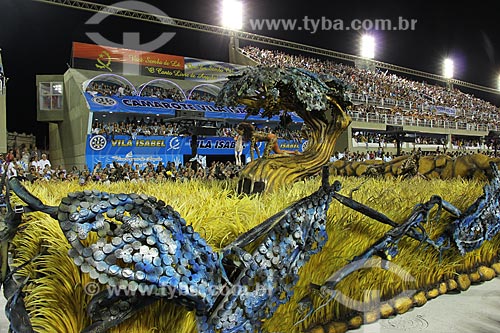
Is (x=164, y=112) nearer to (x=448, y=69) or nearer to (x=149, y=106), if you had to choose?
(x=149, y=106)

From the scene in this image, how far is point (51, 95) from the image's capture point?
22000 mm

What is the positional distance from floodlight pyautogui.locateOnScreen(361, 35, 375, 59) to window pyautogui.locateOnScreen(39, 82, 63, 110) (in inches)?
957

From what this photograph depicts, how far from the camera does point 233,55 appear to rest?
2928 cm

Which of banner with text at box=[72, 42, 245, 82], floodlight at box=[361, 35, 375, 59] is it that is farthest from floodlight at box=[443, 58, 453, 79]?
banner with text at box=[72, 42, 245, 82]

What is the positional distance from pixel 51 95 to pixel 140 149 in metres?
8.50

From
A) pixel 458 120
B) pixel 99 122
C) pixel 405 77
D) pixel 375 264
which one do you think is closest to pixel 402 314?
pixel 375 264

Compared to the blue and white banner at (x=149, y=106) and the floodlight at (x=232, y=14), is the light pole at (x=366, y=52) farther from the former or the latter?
the blue and white banner at (x=149, y=106)

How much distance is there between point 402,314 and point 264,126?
67.7ft

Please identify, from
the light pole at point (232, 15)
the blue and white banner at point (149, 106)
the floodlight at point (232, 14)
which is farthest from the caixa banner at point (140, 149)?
the floodlight at point (232, 14)

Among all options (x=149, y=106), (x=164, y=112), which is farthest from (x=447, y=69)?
(x=149, y=106)

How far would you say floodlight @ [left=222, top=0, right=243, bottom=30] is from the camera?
26.8 metres

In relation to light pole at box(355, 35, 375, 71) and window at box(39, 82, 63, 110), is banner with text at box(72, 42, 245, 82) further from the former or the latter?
light pole at box(355, 35, 375, 71)

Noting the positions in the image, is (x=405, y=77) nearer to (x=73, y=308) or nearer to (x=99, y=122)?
(x=99, y=122)

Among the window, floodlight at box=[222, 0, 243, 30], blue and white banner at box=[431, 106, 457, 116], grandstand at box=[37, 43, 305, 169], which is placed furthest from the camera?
blue and white banner at box=[431, 106, 457, 116]
